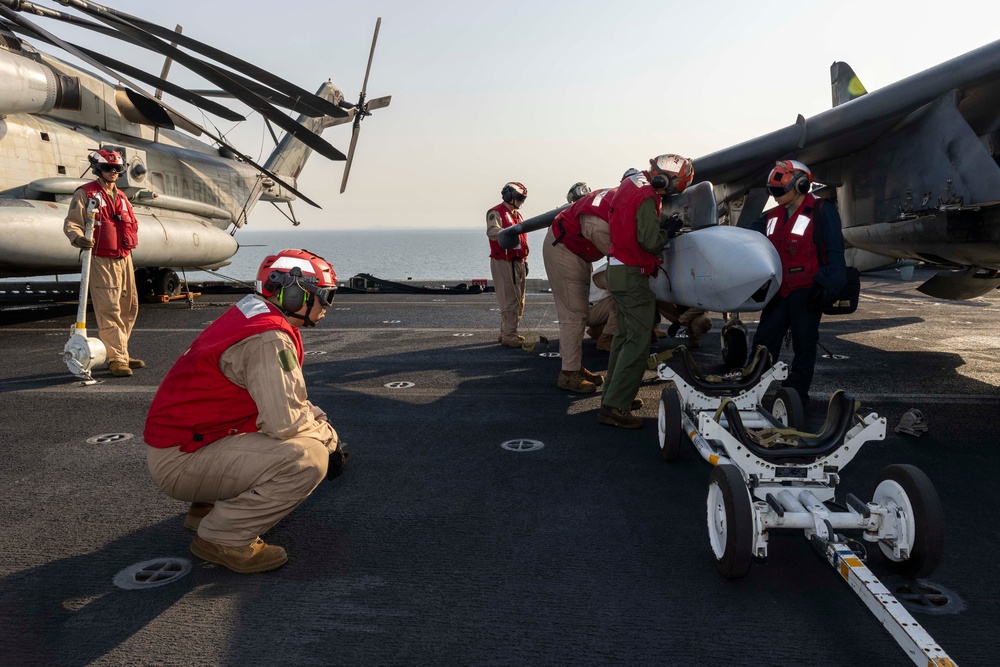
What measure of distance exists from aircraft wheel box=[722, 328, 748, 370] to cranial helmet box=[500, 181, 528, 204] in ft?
13.3

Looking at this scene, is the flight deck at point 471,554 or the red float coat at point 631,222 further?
the red float coat at point 631,222

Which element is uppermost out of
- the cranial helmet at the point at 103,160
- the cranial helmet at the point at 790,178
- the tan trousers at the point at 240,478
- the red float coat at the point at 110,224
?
the cranial helmet at the point at 103,160

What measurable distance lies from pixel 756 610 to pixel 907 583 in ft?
2.45

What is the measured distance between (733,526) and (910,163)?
4.72 metres

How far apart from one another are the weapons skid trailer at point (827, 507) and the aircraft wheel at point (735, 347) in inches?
81.6

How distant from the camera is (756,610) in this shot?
9.02 feet

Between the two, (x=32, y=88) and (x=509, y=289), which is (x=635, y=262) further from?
(x=32, y=88)

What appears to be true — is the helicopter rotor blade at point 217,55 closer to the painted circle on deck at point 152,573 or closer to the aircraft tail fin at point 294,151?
the painted circle on deck at point 152,573

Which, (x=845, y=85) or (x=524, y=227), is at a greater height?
(x=845, y=85)

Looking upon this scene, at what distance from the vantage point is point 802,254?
5.23m

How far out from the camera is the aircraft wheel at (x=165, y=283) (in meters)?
15.0

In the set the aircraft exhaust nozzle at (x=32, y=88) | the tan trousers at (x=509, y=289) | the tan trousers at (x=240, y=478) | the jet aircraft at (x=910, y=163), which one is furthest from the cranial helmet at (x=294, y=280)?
the aircraft exhaust nozzle at (x=32, y=88)

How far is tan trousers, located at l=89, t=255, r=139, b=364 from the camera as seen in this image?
7316mm

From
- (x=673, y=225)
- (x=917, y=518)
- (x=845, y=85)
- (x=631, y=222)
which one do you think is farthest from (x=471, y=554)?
(x=845, y=85)
